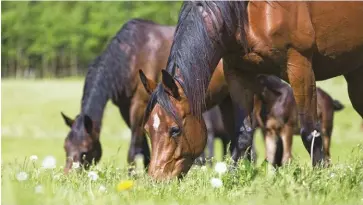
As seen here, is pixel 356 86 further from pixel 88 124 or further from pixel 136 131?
pixel 88 124

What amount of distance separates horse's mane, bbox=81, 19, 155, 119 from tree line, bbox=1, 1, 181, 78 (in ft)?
142

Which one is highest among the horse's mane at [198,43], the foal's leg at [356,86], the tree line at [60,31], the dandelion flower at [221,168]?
the tree line at [60,31]

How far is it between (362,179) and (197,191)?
1023mm

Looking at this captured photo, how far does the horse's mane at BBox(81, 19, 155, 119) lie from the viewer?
9016 mm

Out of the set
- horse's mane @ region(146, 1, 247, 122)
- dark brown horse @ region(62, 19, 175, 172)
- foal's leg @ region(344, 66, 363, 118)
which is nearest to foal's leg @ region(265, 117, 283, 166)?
dark brown horse @ region(62, 19, 175, 172)

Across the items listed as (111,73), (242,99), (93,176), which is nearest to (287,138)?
(111,73)

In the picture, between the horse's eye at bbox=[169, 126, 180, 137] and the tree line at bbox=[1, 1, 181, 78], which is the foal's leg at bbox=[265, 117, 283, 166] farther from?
the tree line at bbox=[1, 1, 181, 78]

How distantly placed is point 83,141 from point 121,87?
2.95ft

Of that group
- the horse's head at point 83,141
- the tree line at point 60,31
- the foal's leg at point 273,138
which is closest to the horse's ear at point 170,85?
the horse's head at point 83,141

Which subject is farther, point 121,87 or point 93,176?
point 121,87

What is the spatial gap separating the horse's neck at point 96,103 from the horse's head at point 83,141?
→ 0.15 meters

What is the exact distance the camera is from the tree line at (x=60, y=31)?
178ft

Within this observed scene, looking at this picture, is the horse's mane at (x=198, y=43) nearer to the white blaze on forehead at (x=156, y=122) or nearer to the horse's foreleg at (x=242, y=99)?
the white blaze on forehead at (x=156, y=122)

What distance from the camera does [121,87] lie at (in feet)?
29.9
